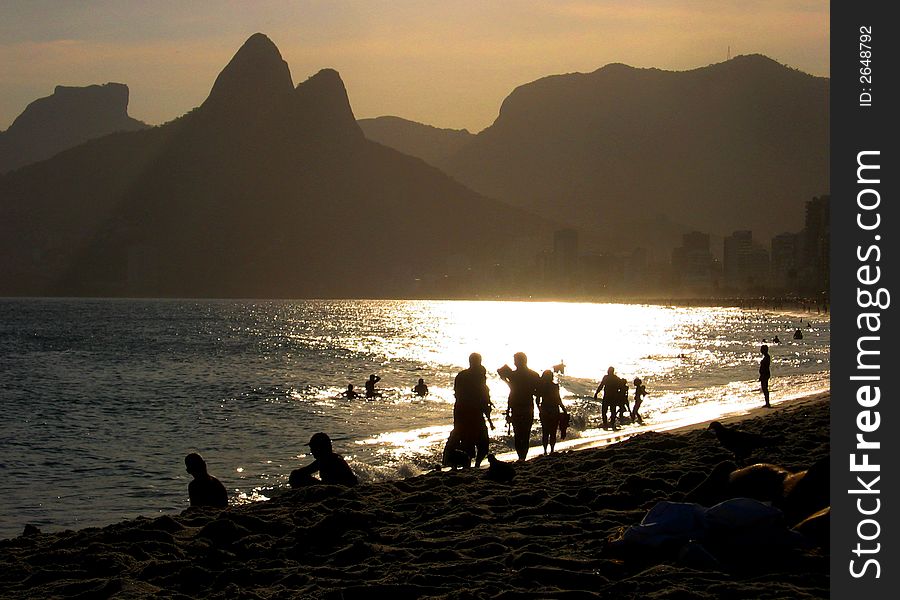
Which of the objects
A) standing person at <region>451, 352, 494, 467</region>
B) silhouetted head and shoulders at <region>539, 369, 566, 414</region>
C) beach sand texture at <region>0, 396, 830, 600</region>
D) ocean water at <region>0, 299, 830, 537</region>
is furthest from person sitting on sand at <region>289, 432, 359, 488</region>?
silhouetted head and shoulders at <region>539, 369, 566, 414</region>

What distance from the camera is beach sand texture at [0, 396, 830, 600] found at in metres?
6.81

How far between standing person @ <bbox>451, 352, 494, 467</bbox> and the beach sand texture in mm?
1678

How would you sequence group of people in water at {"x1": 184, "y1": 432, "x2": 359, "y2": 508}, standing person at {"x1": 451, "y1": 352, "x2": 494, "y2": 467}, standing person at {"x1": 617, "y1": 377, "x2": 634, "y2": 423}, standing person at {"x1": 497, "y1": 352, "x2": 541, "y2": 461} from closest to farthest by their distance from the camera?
group of people in water at {"x1": 184, "y1": 432, "x2": 359, "y2": 508}, standing person at {"x1": 451, "y1": 352, "x2": 494, "y2": 467}, standing person at {"x1": 497, "y1": 352, "x2": 541, "y2": 461}, standing person at {"x1": 617, "y1": 377, "x2": 634, "y2": 423}

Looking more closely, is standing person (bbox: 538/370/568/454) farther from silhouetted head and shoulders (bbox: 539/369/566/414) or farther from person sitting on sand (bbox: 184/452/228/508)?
person sitting on sand (bbox: 184/452/228/508)

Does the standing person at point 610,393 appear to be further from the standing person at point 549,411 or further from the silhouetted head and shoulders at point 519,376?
the silhouetted head and shoulders at point 519,376

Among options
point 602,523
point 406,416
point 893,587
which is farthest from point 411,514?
point 406,416

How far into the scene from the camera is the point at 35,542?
10266 mm

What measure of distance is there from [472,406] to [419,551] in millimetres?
5804

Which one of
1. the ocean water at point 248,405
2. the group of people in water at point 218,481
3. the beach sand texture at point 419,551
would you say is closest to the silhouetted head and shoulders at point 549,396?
the ocean water at point 248,405

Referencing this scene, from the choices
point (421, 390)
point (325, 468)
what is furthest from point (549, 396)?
point (421, 390)

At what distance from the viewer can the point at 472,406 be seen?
14.0m

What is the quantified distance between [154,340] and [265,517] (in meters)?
87.8

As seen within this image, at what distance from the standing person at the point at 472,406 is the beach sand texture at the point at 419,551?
1.68 metres

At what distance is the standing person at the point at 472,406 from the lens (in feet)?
45.6
